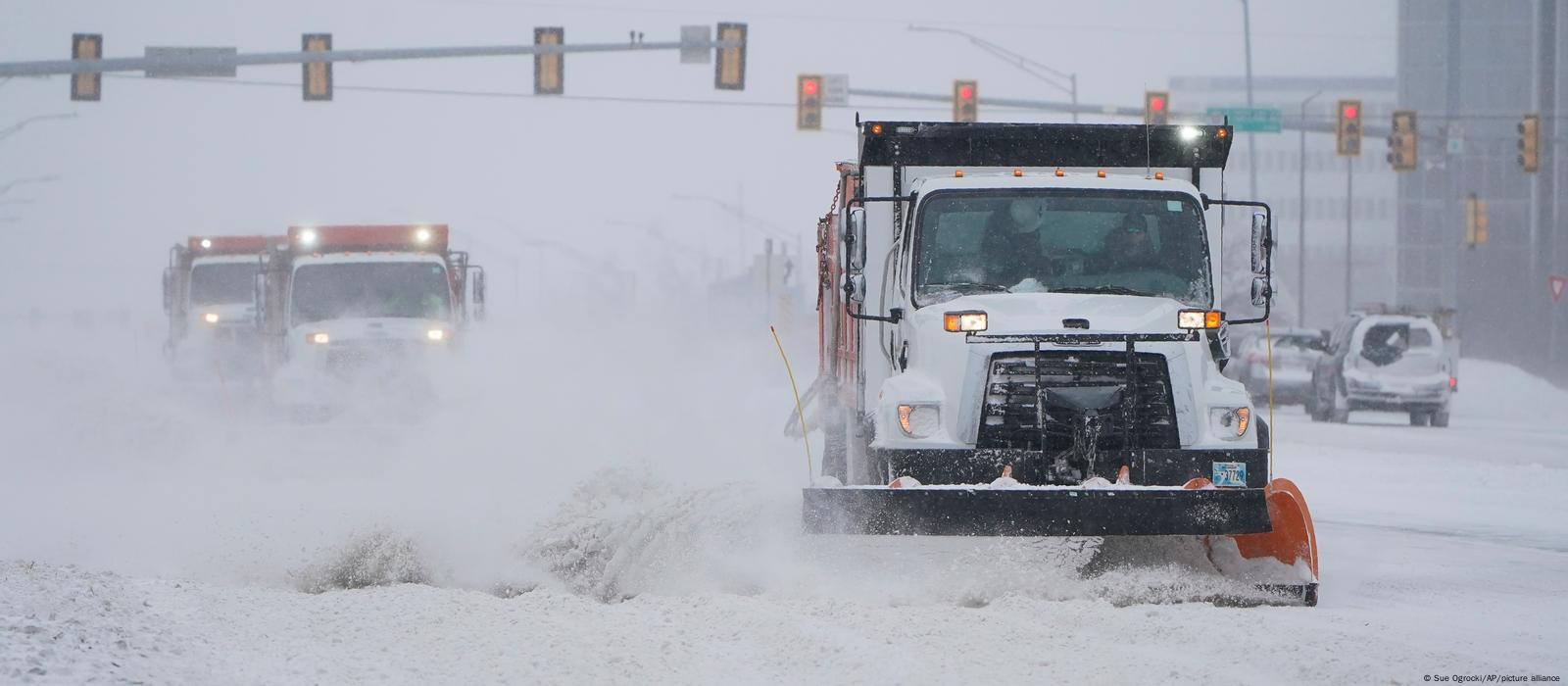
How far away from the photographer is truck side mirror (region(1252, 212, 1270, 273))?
424 inches

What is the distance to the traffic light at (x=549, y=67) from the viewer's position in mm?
27281

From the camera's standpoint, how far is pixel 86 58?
83.1 feet

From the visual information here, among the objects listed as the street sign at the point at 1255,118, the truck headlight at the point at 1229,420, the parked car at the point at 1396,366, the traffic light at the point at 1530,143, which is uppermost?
the street sign at the point at 1255,118

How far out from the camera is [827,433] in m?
14.2

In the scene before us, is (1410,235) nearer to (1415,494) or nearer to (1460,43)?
(1460,43)

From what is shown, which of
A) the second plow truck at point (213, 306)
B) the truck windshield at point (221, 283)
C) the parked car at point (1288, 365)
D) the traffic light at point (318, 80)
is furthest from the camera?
the parked car at point (1288, 365)

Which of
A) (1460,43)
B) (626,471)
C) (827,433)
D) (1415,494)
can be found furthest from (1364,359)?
(1460,43)

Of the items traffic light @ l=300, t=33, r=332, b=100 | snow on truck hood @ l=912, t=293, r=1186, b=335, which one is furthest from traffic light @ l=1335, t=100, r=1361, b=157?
snow on truck hood @ l=912, t=293, r=1186, b=335

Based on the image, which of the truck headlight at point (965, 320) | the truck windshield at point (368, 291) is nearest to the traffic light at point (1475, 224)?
the truck windshield at point (368, 291)

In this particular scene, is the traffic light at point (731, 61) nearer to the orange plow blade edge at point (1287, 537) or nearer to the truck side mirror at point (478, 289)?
the truck side mirror at point (478, 289)

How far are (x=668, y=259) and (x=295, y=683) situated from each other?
286 ft

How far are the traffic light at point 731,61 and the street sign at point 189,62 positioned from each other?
7.23 m

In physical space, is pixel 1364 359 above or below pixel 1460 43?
below

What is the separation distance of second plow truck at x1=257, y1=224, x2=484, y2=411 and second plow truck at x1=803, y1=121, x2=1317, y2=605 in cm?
1130
